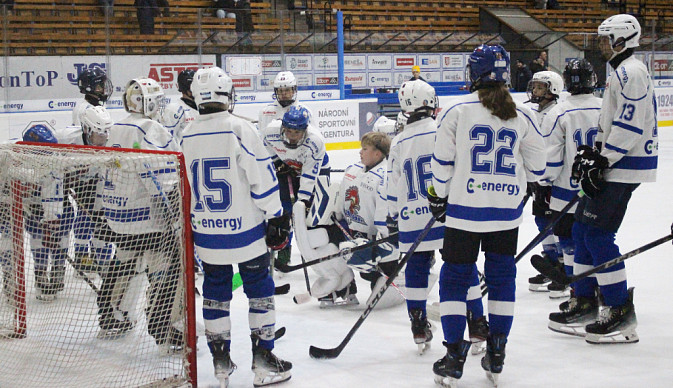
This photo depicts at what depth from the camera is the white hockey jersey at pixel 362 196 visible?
4.05 m

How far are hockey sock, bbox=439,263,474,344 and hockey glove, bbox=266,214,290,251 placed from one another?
0.61 m

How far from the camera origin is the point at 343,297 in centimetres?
424

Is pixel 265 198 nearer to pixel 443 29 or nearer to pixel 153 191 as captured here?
pixel 153 191

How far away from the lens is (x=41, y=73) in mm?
9375

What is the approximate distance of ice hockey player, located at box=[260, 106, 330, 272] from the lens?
14.7ft

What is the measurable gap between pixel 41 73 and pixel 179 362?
717cm

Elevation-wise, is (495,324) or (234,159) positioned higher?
(234,159)

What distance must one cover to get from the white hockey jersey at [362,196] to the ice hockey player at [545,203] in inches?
31.8

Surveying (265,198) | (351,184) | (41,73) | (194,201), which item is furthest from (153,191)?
(41,73)

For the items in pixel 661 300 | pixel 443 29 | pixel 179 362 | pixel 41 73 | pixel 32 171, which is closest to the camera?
pixel 179 362

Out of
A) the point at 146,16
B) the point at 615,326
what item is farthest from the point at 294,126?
the point at 146,16

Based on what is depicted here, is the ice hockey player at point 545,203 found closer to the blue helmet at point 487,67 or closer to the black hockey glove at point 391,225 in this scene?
the black hockey glove at point 391,225

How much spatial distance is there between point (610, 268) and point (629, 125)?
62cm

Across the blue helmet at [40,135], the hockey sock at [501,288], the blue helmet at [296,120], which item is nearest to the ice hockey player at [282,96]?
the blue helmet at [296,120]
